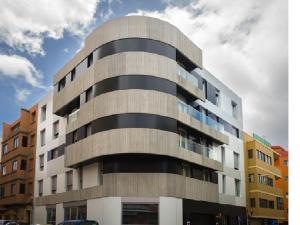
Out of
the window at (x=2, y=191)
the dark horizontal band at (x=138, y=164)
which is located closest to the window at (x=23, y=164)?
the window at (x=2, y=191)

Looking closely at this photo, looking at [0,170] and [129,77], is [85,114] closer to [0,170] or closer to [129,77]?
[129,77]

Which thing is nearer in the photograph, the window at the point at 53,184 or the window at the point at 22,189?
the window at the point at 53,184

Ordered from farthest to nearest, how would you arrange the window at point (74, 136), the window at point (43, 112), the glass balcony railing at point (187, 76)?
the window at point (43, 112)
the window at point (74, 136)
the glass balcony railing at point (187, 76)

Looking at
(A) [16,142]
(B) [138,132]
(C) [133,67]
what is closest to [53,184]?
(A) [16,142]

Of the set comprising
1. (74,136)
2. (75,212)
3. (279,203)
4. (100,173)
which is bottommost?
(279,203)

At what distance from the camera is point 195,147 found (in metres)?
31.5

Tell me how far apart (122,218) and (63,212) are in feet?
29.2

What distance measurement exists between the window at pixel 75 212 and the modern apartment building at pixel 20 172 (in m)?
10.1

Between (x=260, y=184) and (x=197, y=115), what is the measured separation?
58.0 feet

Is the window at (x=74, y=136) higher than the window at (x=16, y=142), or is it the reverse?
the window at (x=16, y=142)

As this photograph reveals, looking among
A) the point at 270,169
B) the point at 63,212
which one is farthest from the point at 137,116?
the point at 270,169

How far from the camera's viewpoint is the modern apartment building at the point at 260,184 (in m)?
45.0

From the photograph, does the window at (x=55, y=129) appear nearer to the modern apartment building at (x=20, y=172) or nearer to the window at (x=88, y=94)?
the modern apartment building at (x=20, y=172)

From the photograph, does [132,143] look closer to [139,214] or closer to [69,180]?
[139,214]
